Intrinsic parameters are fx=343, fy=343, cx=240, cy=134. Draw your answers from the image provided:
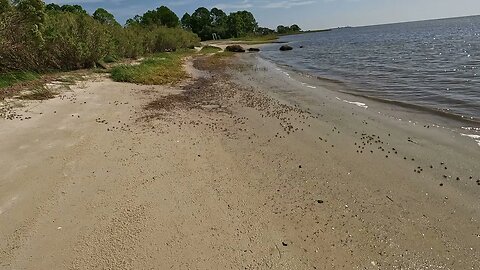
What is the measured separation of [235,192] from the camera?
633cm

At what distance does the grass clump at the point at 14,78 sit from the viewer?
14855mm

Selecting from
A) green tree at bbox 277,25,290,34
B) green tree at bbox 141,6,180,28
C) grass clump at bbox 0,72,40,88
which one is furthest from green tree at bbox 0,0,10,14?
green tree at bbox 277,25,290,34

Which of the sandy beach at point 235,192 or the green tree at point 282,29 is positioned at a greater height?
the green tree at point 282,29

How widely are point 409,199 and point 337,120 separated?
220 inches

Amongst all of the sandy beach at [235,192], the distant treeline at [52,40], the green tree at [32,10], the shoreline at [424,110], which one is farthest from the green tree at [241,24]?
the sandy beach at [235,192]

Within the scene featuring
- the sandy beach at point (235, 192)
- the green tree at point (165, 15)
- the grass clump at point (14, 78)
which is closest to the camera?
the sandy beach at point (235, 192)

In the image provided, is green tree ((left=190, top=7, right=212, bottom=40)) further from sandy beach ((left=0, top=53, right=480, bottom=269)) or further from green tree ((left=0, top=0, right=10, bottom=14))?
sandy beach ((left=0, top=53, right=480, bottom=269))

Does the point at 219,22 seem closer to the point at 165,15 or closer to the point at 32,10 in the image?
the point at 165,15

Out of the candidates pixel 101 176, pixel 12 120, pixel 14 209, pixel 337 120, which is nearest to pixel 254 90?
pixel 337 120

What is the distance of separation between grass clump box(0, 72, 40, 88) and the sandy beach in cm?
500

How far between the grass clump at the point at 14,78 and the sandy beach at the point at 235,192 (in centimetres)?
500

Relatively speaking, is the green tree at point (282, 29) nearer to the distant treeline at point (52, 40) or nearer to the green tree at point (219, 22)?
the green tree at point (219, 22)

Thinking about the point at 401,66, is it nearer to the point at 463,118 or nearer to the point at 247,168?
the point at 463,118

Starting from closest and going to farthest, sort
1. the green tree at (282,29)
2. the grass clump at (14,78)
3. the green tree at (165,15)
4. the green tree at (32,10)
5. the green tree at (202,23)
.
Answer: the grass clump at (14,78) < the green tree at (32,10) < the green tree at (165,15) < the green tree at (202,23) < the green tree at (282,29)
